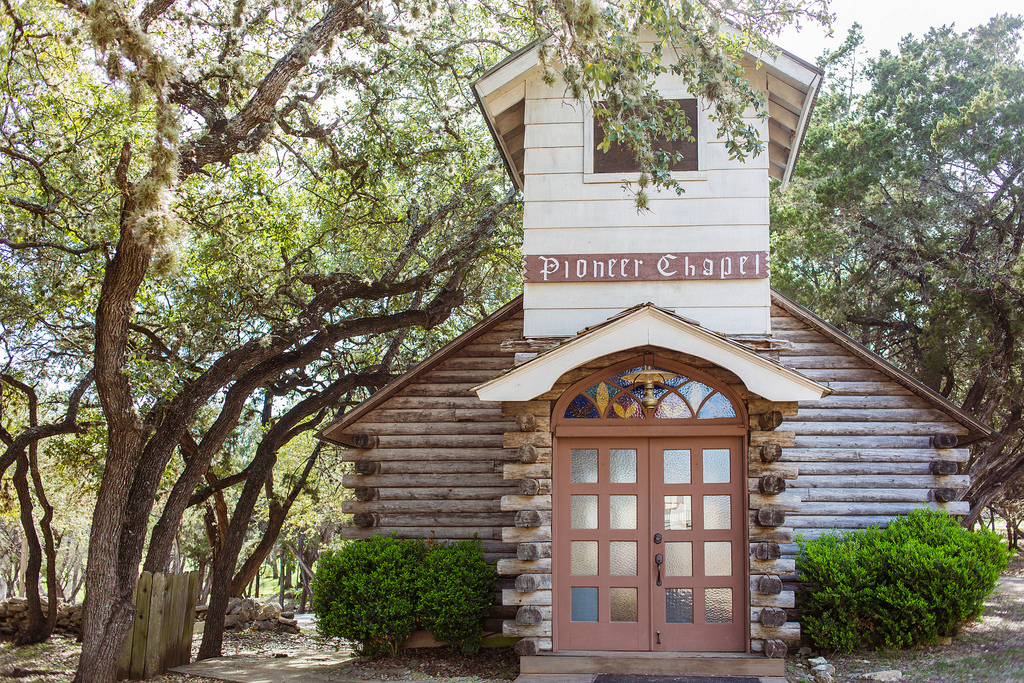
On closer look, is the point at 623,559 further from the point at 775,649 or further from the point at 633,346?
the point at 633,346

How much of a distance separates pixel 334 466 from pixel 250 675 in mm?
10729

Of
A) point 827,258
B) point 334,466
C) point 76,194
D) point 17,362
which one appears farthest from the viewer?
point 334,466

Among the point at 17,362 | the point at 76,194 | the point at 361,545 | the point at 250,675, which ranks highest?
the point at 76,194

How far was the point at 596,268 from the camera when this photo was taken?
876 cm

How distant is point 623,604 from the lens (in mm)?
8055


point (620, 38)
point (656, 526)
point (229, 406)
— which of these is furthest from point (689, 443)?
point (229, 406)

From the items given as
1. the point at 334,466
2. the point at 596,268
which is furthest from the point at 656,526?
the point at 334,466

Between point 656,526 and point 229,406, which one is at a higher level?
point 229,406

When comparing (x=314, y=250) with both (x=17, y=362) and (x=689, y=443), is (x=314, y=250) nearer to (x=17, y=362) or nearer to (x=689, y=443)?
(x=17, y=362)

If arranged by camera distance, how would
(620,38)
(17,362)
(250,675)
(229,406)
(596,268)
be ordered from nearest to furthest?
(620,38) < (596,268) < (250,675) < (229,406) < (17,362)

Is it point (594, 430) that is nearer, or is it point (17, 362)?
point (594, 430)

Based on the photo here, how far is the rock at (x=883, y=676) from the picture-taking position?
760cm

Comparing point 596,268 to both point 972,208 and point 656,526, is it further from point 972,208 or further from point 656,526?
point 972,208

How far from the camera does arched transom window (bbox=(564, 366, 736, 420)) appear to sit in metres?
8.23
